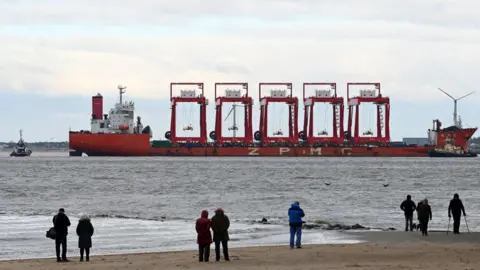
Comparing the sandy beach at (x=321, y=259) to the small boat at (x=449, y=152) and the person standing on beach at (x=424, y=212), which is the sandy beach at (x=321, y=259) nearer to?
the person standing on beach at (x=424, y=212)

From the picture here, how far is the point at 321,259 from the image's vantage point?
67.7ft

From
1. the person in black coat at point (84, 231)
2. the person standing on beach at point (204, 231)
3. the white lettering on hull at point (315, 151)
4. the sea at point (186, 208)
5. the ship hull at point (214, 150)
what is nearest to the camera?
the person standing on beach at point (204, 231)

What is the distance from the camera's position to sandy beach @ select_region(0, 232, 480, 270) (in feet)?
63.7

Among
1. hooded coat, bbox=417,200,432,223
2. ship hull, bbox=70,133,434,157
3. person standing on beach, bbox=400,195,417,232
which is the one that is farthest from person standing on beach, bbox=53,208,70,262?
ship hull, bbox=70,133,434,157

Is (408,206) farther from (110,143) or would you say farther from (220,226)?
(110,143)

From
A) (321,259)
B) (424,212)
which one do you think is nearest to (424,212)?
(424,212)

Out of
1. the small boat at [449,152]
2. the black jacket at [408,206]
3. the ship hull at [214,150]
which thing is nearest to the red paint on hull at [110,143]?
the ship hull at [214,150]

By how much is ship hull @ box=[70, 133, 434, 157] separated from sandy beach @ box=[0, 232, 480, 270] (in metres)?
124

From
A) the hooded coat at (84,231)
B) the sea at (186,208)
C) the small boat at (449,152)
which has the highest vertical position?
the small boat at (449,152)

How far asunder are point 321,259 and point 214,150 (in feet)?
448

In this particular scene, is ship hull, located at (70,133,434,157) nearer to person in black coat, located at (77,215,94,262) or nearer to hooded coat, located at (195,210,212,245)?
person in black coat, located at (77,215,94,262)

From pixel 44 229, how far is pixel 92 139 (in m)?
116

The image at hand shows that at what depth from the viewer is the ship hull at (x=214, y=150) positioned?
147 metres

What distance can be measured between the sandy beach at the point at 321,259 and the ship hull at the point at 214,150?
124 m
